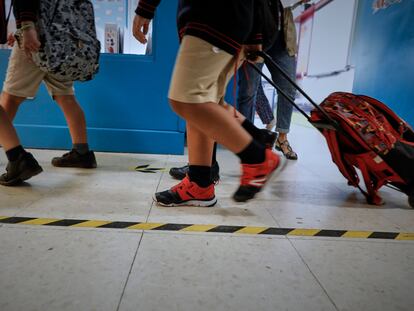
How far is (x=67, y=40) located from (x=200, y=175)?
859 mm

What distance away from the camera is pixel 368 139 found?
1.17 meters

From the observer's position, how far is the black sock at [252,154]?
37.0 inches

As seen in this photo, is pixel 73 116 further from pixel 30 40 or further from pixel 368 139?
pixel 368 139

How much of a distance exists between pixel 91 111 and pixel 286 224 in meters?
1.59

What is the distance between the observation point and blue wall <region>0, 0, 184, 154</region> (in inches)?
79.6

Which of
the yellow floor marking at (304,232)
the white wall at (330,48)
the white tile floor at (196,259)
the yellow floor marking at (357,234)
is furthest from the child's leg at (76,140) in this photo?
the white wall at (330,48)

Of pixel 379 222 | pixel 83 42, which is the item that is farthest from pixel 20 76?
pixel 379 222

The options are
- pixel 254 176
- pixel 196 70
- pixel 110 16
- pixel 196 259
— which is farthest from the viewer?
pixel 110 16

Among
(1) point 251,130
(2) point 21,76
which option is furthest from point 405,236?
(2) point 21,76

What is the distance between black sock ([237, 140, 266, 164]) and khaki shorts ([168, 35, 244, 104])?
7.4 inches

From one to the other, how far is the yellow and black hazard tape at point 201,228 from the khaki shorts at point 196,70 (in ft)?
1.24

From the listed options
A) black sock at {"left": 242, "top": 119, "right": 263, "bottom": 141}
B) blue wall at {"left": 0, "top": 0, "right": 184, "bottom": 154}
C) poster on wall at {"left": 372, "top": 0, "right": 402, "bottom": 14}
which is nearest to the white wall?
poster on wall at {"left": 372, "top": 0, "right": 402, "bottom": 14}

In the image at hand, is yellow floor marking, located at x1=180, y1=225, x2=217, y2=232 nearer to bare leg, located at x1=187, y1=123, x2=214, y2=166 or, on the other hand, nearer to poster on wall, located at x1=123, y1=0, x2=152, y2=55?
bare leg, located at x1=187, y1=123, x2=214, y2=166

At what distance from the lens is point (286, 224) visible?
98cm
